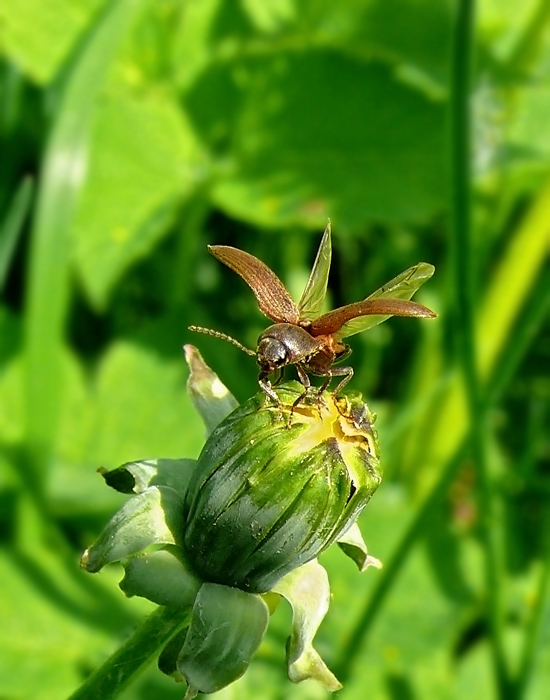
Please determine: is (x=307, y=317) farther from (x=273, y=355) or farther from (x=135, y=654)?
(x=135, y=654)

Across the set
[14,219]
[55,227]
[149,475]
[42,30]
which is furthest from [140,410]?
[149,475]

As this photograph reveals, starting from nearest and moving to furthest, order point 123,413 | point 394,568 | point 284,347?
1. point 284,347
2. point 394,568
3. point 123,413

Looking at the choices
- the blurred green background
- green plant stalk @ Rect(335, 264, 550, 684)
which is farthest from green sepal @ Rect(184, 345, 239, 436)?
the blurred green background

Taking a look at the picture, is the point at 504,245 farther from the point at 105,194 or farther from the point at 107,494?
the point at 107,494

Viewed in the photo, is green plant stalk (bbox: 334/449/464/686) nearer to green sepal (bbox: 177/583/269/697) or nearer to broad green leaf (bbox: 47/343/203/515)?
broad green leaf (bbox: 47/343/203/515)

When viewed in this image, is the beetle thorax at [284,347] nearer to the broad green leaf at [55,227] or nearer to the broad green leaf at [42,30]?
the broad green leaf at [55,227]

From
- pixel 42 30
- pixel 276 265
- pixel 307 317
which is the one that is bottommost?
pixel 307 317

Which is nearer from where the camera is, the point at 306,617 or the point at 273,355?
the point at 306,617
